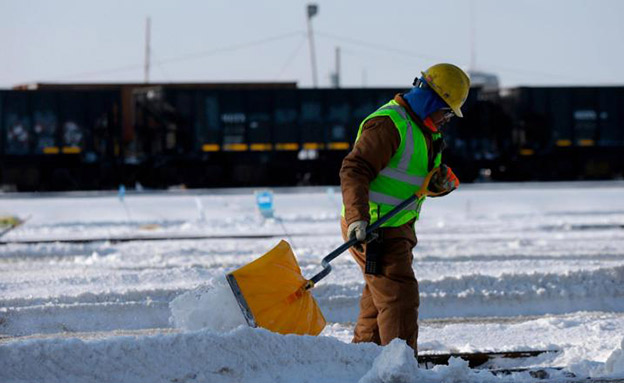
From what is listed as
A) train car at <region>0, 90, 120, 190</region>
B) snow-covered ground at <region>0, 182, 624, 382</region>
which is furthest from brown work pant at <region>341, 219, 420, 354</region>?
train car at <region>0, 90, 120, 190</region>

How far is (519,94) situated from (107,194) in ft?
41.0

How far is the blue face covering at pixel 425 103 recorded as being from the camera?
17.6 ft

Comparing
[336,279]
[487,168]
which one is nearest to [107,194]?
[487,168]

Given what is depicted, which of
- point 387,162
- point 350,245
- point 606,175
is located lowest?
point 606,175

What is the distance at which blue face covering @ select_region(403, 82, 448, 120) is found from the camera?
17.6ft

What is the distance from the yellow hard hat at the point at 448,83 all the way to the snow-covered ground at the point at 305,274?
55.6 inches

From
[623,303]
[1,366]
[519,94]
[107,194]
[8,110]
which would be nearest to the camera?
[1,366]

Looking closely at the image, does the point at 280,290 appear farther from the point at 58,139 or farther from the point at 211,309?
the point at 58,139

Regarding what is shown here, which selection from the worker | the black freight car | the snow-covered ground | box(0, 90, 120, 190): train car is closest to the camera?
the snow-covered ground

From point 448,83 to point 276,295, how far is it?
5.05ft

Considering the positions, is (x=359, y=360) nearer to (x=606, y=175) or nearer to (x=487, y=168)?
(x=487, y=168)

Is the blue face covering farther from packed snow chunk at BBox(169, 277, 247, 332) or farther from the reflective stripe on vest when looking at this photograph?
packed snow chunk at BBox(169, 277, 247, 332)

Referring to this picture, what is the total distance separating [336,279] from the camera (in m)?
9.31

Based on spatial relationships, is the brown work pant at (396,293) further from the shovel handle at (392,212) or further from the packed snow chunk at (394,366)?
the packed snow chunk at (394,366)
